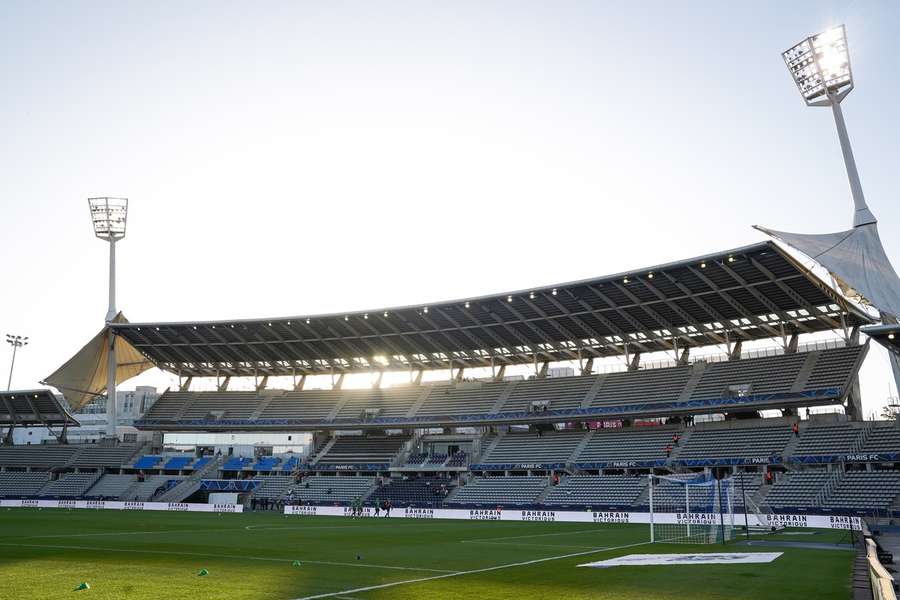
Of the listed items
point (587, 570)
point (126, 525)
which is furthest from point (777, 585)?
point (126, 525)

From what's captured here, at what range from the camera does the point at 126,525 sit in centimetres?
4322

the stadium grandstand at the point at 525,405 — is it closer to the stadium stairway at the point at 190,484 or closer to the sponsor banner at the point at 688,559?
the stadium stairway at the point at 190,484

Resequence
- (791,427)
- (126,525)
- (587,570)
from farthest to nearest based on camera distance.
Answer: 1. (791,427)
2. (126,525)
3. (587,570)

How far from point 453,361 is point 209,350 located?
29.8m

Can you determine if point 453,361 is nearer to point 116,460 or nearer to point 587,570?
point 116,460

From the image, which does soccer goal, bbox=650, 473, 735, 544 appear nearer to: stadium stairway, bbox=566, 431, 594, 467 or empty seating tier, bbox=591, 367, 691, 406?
stadium stairway, bbox=566, 431, 594, 467

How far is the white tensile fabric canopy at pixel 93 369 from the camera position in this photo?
268 feet

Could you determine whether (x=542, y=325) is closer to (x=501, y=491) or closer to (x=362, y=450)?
(x=501, y=491)

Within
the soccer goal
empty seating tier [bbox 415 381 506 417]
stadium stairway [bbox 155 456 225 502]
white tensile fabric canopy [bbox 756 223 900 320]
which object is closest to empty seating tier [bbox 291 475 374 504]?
empty seating tier [bbox 415 381 506 417]

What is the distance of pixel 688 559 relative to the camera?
24297 millimetres

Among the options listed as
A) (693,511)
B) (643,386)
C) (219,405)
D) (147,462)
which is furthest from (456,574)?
(219,405)

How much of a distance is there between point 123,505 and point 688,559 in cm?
6022

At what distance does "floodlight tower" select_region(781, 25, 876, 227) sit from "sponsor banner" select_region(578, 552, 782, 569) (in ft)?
102

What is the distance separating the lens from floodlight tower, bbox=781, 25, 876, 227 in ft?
158
